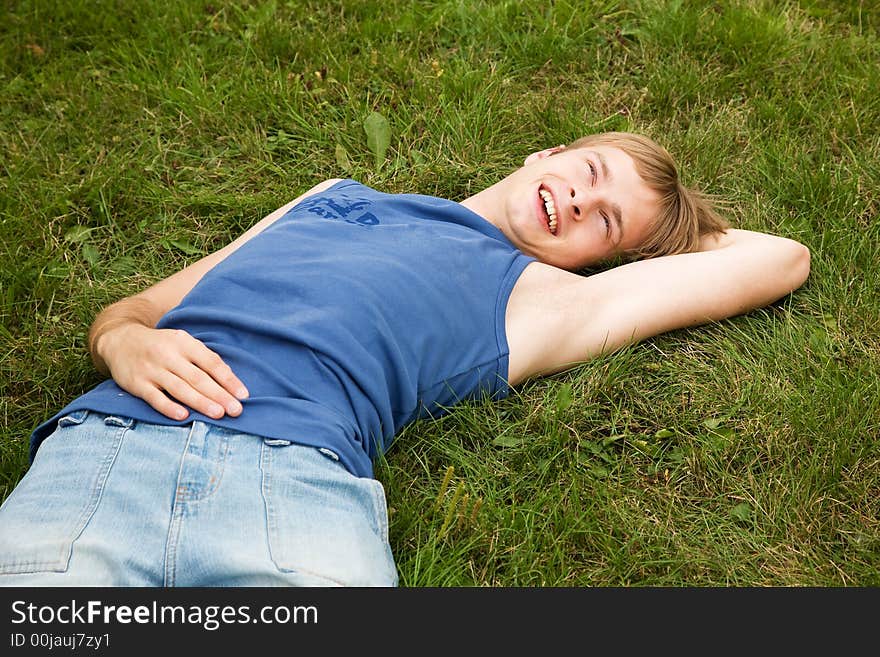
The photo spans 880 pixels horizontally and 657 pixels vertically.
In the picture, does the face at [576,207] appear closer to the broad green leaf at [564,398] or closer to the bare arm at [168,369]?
the broad green leaf at [564,398]

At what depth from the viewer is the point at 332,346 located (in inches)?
90.7

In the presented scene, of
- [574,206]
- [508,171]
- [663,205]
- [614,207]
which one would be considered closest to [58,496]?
[574,206]

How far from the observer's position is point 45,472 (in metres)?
2.13

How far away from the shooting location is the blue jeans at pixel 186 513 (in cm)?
190

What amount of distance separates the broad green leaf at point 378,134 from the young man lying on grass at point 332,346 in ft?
2.21

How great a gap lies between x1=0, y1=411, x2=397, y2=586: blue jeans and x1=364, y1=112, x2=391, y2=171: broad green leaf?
185 cm

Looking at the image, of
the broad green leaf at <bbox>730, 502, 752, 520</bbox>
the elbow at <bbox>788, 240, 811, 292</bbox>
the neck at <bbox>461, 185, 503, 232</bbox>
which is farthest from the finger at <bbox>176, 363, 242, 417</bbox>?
the elbow at <bbox>788, 240, 811, 292</bbox>

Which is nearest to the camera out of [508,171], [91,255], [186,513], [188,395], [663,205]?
[186,513]

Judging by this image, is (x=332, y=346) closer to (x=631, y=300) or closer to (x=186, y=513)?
(x=186, y=513)

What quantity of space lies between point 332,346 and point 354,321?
107mm

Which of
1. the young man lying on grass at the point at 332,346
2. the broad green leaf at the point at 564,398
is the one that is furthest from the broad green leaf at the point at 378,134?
the broad green leaf at the point at 564,398

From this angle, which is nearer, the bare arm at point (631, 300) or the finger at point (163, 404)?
the finger at point (163, 404)

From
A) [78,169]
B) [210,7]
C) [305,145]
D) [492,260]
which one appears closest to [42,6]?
[210,7]

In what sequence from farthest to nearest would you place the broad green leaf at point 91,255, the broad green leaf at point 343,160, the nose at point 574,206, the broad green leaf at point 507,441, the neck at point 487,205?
the broad green leaf at point 343,160 → the broad green leaf at point 91,255 → the neck at point 487,205 → the nose at point 574,206 → the broad green leaf at point 507,441
